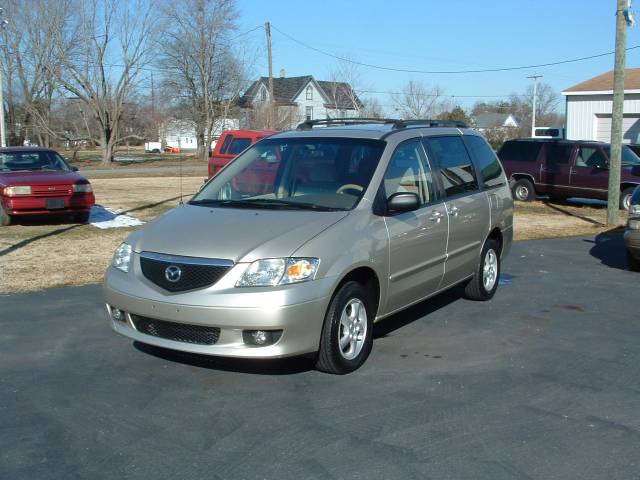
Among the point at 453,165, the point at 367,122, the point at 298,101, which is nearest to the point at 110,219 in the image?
the point at 367,122

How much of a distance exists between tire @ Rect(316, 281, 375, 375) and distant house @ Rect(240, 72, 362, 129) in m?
42.4

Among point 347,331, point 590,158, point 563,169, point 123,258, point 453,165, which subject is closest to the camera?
point 347,331

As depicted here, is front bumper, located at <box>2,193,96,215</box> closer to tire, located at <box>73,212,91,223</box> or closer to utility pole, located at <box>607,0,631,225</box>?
tire, located at <box>73,212,91,223</box>

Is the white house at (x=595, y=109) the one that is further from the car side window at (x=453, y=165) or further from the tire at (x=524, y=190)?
the car side window at (x=453, y=165)

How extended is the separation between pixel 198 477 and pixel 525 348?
335 centimetres

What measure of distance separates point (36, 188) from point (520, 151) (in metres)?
12.7

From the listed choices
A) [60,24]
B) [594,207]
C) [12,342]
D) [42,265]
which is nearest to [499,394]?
[12,342]

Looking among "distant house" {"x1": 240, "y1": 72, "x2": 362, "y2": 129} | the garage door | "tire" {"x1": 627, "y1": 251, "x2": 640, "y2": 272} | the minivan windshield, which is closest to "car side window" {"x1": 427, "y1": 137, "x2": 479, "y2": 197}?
the minivan windshield

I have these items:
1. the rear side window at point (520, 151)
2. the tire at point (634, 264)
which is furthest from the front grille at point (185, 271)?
the rear side window at point (520, 151)

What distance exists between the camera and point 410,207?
5.63 metres

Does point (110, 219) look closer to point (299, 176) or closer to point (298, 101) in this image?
point (299, 176)

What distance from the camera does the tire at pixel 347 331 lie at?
201 inches

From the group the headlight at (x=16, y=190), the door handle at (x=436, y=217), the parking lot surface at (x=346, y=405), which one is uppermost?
the door handle at (x=436, y=217)

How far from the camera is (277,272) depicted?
4.84 m
